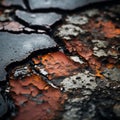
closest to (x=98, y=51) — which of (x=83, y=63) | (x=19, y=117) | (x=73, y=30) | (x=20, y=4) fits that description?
(x=83, y=63)

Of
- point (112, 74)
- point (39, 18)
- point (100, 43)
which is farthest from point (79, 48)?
point (39, 18)

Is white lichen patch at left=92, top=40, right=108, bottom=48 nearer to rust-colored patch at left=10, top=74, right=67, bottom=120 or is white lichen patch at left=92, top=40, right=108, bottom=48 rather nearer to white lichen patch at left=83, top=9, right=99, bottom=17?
white lichen patch at left=83, top=9, right=99, bottom=17

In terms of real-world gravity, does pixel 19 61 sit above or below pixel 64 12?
below

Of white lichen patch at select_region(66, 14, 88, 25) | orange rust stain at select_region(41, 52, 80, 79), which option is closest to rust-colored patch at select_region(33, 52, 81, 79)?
orange rust stain at select_region(41, 52, 80, 79)

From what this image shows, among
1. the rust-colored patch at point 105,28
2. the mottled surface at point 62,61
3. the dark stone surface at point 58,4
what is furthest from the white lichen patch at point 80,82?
the dark stone surface at point 58,4

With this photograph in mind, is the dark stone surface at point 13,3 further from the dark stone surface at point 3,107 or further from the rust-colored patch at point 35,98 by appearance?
the dark stone surface at point 3,107

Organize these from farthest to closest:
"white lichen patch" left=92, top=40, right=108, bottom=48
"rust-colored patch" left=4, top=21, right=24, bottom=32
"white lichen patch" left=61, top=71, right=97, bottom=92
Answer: "rust-colored patch" left=4, top=21, right=24, bottom=32 < "white lichen patch" left=92, top=40, right=108, bottom=48 < "white lichen patch" left=61, top=71, right=97, bottom=92

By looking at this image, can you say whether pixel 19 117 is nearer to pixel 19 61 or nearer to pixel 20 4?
pixel 19 61
